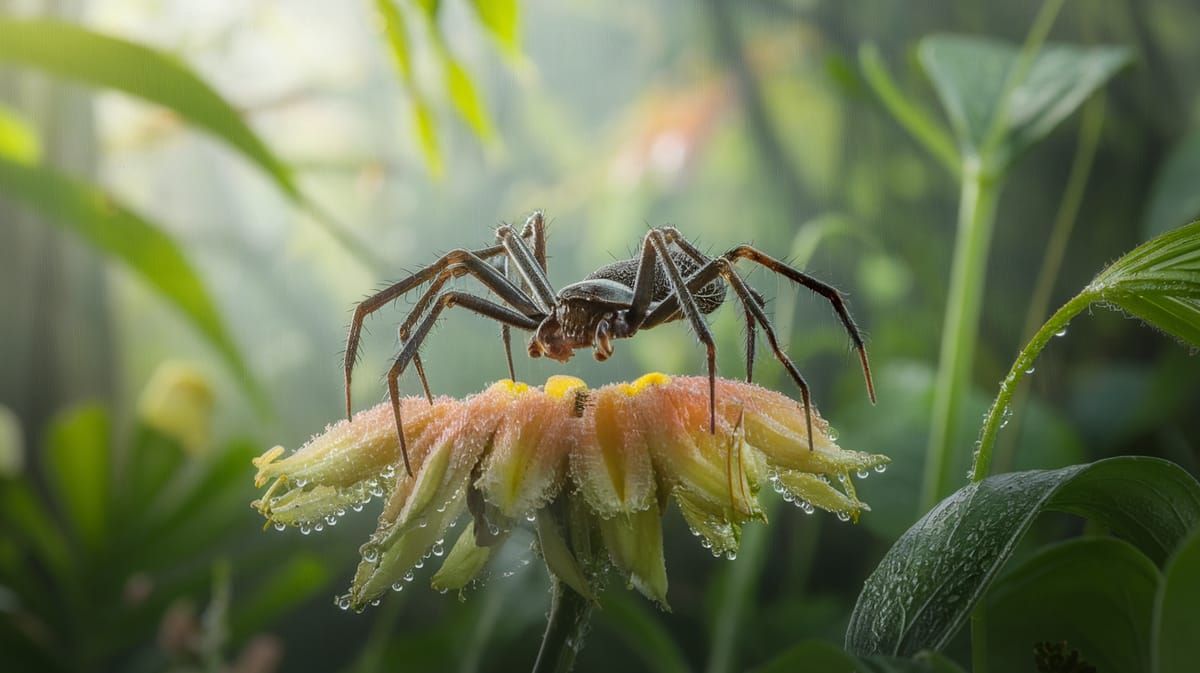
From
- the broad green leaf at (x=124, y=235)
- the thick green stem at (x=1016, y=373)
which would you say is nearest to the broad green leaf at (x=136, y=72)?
the broad green leaf at (x=124, y=235)

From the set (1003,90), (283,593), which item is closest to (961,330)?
(1003,90)

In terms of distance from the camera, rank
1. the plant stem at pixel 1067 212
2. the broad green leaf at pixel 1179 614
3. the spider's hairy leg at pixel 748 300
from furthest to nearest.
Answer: the plant stem at pixel 1067 212
the spider's hairy leg at pixel 748 300
the broad green leaf at pixel 1179 614

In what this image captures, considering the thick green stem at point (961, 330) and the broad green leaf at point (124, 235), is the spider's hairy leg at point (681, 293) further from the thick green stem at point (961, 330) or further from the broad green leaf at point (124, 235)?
the broad green leaf at point (124, 235)

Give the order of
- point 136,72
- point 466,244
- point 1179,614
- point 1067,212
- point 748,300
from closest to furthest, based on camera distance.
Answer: point 1179,614 → point 748,300 → point 136,72 → point 466,244 → point 1067,212

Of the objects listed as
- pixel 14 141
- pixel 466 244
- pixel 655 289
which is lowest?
pixel 655 289

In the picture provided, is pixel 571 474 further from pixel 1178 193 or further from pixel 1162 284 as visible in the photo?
pixel 1178 193

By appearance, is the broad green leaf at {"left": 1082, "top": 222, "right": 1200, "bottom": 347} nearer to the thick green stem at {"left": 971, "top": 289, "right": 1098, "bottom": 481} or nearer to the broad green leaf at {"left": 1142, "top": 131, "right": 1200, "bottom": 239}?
the thick green stem at {"left": 971, "top": 289, "right": 1098, "bottom": 481}

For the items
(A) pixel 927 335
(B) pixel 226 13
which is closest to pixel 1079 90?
(A) pixel 927 335
